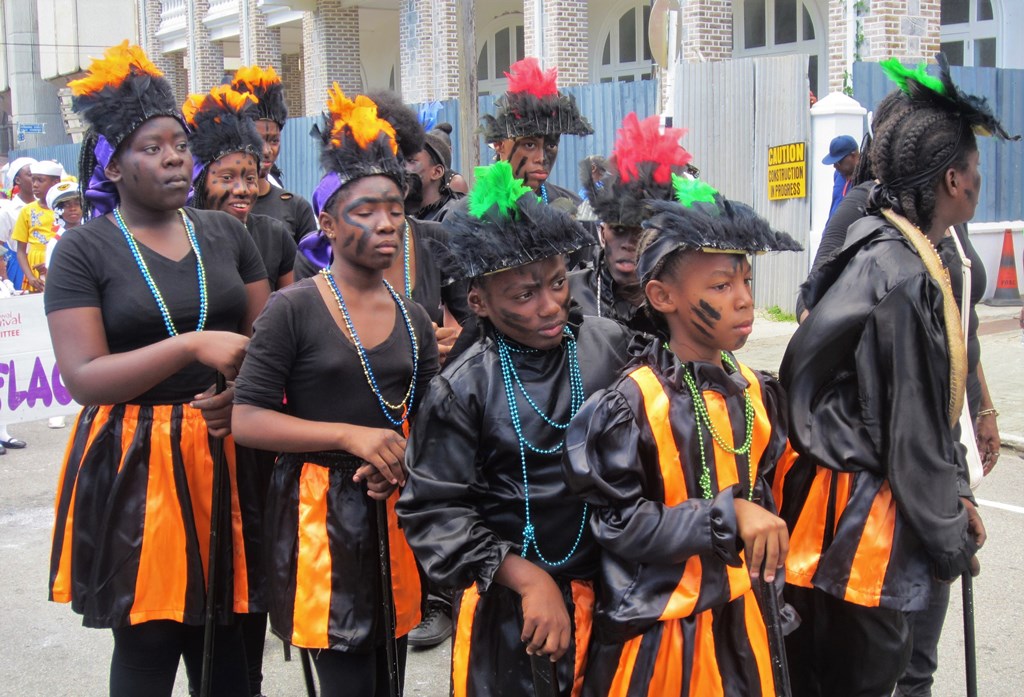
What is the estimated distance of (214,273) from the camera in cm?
332

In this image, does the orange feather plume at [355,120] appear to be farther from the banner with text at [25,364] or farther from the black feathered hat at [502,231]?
the banner with text at [25,364]

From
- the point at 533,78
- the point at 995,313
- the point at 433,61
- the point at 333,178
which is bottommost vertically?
the point at 995,313

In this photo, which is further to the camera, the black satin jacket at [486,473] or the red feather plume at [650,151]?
the red feather plume at [650,151]

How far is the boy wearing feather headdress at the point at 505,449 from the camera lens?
2.64 metres

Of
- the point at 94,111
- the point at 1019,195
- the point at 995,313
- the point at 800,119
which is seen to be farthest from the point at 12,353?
the point at 1019,195

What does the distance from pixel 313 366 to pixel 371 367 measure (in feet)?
0.53

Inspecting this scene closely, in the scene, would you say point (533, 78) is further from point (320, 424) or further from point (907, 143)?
point (320, 424)

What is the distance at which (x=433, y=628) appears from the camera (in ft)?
15.9

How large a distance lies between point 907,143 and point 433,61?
765 inches

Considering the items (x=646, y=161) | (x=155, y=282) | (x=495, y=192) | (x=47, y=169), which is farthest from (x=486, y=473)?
(x=47, y=169)

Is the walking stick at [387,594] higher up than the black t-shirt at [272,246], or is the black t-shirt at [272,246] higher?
the black t-shirt at [272,246]

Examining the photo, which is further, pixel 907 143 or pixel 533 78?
pixel 533 78

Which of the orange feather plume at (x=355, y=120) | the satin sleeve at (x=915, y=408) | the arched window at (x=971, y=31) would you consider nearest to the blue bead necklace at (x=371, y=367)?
the orange feather plume at (x=355, y=120)

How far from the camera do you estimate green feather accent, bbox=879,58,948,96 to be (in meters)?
3.01
